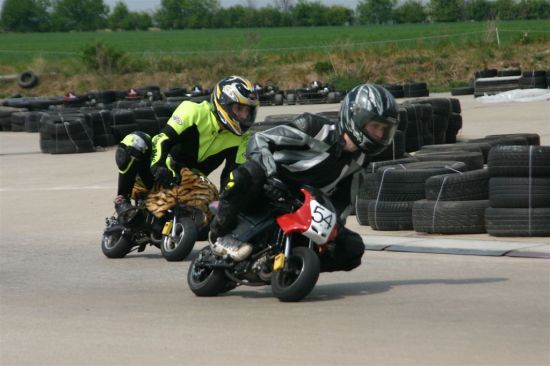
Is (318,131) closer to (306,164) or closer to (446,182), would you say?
(306,164)

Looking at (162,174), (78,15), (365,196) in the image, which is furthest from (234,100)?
(78,15)

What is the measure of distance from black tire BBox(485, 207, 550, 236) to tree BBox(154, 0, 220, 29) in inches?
5355

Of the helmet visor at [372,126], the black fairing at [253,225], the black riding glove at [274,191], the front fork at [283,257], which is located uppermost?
the helmet visor at [372,126]

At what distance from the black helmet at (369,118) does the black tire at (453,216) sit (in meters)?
3.49

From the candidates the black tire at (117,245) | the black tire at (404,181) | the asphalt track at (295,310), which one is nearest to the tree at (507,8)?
the black tire at (404,181)

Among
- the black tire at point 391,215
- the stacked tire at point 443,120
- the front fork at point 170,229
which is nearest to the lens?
the front fork at point 170,229

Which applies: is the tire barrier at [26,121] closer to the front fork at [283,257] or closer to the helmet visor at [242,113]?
the helmet visor at [242,113]

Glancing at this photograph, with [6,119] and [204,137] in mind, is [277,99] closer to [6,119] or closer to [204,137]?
[6,119]

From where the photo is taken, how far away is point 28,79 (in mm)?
32125

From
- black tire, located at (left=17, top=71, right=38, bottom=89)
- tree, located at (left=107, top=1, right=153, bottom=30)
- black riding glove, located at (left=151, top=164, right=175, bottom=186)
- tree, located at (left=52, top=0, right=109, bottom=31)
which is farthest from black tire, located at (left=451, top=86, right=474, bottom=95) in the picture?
tree, located at (left=107, top=1, right=153, bottom=30)

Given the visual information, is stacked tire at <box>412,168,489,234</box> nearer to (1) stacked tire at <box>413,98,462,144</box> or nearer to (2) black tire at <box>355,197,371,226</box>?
(2) black tire at <box>355,197,371,226</box>

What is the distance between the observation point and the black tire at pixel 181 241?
10.6 meters

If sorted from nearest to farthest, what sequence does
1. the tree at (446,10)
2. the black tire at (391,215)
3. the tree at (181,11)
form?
the black tire at (391,215), the tree at (446,10), the tree at (181,11)

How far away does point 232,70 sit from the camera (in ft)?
163
